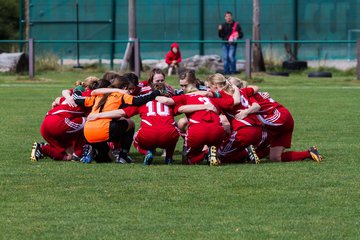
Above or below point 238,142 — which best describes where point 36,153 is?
below

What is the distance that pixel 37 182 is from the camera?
9867 mm

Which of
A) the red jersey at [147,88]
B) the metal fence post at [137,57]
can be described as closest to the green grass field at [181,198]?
the red jersey at [147,88]

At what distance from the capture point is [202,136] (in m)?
11.1

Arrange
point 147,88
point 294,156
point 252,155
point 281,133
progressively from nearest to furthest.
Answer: point 252,155, point 294,156, point 281,133, point 147,88

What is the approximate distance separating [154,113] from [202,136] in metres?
0.57

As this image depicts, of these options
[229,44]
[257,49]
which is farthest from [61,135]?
[257,49]

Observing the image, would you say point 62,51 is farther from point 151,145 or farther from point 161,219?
point 161,219

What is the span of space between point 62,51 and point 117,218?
29.7 metres

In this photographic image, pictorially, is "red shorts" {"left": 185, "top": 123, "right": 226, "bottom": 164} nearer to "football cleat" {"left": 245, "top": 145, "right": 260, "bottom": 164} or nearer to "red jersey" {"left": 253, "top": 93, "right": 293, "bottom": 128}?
"football cleat" {"left": 245, "top": 145, "right": 260, "bottom": 164}

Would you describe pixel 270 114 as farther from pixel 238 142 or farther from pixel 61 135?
pixel 61 135

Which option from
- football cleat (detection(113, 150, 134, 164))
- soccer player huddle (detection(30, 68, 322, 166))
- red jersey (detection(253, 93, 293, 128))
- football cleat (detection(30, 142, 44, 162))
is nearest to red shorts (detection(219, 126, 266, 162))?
soccer player huddle (detection(30, 68, 322, 166))

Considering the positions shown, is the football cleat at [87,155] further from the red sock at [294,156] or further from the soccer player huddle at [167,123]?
the red sock at [294,156]

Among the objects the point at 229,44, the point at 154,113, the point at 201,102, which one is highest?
the point at 229,44

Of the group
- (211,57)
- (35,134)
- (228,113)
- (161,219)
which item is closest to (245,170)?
(228,113)
